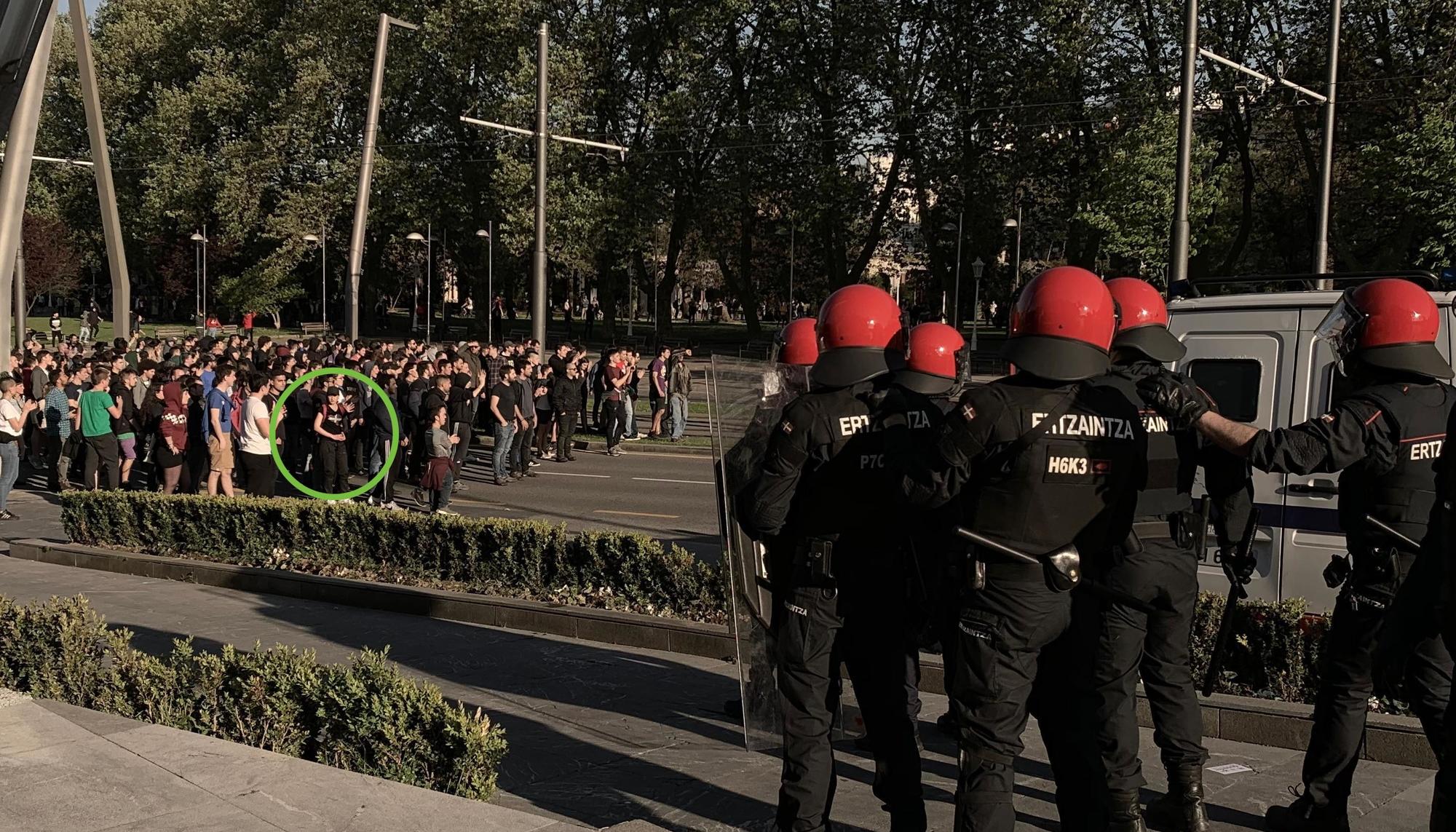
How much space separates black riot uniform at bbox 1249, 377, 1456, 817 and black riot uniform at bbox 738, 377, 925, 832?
1.37 meters

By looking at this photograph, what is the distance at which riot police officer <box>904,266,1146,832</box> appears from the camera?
4.19 m

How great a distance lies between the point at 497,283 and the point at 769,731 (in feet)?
184

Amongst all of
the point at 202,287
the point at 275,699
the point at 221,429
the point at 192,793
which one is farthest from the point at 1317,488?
the point at 202,287

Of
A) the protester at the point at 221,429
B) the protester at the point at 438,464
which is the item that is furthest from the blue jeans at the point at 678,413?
the protester at the point at 221,429

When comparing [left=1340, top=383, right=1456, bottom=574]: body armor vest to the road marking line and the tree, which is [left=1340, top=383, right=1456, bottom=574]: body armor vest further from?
the tree

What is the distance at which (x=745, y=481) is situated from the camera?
571 cm

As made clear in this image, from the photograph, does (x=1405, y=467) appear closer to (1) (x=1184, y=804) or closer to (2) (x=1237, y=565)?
(2) (x=1237, y=565)

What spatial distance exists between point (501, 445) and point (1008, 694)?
15.8 metres

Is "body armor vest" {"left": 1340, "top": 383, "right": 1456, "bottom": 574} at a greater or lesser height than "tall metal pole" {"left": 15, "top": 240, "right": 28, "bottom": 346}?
lesser

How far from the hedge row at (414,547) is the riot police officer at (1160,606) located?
4.05 meters

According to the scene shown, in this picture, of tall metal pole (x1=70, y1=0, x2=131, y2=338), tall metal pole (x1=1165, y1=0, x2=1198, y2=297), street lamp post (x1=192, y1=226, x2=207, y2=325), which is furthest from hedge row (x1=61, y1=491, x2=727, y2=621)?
street lamp post (x1=192, y1=226, x2=207, y2=325)

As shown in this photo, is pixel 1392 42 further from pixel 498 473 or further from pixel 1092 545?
pixel 1092 545

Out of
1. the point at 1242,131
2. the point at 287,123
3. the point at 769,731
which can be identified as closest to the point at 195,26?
the point at 287,123

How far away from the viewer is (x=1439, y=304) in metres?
7.03
